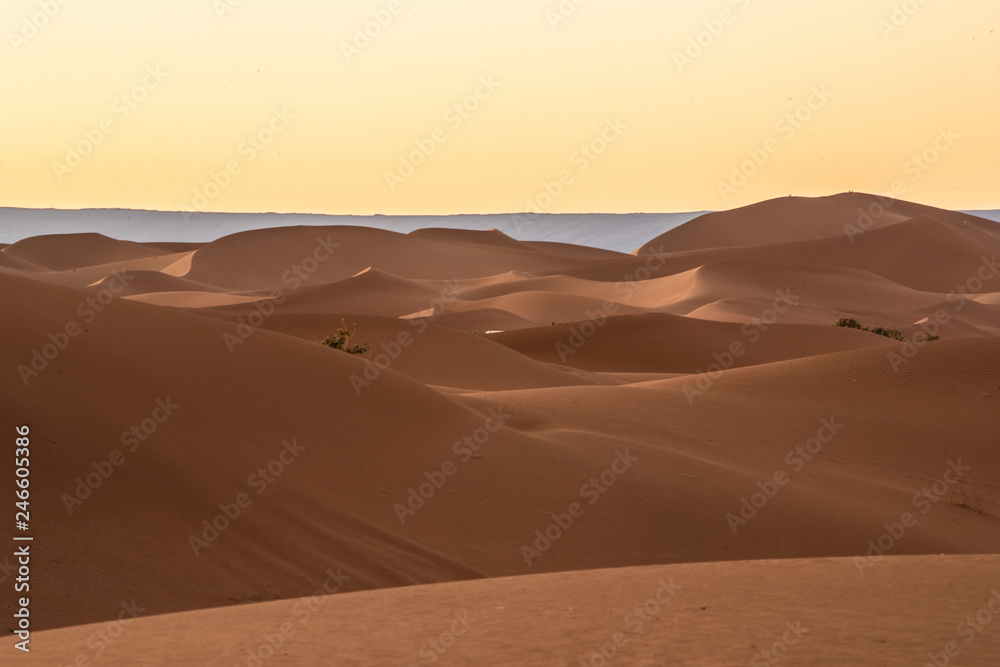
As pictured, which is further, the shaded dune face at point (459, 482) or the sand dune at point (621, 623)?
the shaded dune face at point (459, 482)

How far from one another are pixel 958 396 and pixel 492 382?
10.5 metres

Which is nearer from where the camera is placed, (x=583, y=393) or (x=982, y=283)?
(x=583, y=393)

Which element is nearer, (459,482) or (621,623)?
(621,623)

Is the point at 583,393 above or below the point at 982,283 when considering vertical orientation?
below

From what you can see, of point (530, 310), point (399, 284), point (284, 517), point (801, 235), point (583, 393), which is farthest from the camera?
point (801, 235)

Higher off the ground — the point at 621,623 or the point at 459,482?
the point at 621,623

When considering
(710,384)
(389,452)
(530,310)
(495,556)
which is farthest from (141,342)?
(530,310)

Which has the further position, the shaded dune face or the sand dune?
the shaded dune face

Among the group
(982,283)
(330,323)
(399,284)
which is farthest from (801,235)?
(330,323)

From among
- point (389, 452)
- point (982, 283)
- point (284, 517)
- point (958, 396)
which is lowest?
point (284, 517)

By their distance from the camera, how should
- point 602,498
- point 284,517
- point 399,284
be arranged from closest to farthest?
point 284,517 → point 602,498 → point 399,284

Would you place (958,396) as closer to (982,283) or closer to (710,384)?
(710,384)

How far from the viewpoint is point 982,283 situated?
72062 mm

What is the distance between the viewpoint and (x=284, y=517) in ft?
31.0
